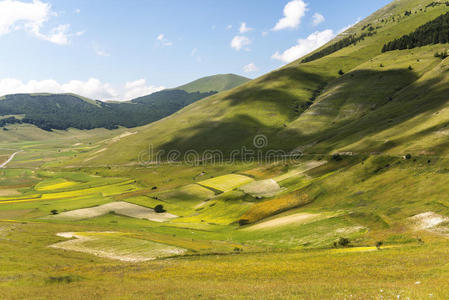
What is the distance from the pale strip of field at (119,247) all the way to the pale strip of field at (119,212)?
32801 mm

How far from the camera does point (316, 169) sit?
104188mm

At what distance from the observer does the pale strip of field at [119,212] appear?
94375 millimetres

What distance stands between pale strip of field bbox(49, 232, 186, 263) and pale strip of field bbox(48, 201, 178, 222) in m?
32.8

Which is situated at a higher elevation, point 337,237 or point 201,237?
point 337,237

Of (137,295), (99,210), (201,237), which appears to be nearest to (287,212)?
(201,237)

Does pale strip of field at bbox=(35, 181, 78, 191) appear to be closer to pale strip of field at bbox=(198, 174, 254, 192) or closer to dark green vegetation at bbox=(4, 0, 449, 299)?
dark green vegetation at bbox=(4, 0, 449, 299)

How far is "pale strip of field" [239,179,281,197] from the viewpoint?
321ft

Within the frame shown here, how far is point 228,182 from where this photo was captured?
12875 centimetres

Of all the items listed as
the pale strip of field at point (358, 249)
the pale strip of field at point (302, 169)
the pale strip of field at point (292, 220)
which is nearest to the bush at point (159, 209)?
the pale strip of field at point (292, 220)

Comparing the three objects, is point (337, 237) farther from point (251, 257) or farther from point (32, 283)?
point (32, 283)

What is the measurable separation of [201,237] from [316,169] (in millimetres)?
54564

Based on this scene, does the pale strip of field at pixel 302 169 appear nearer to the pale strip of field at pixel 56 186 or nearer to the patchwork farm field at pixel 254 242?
the patchwork farm field at pixel 254 242

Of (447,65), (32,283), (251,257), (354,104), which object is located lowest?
(251,257)

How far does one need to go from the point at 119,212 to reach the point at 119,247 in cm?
4923
